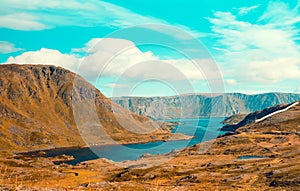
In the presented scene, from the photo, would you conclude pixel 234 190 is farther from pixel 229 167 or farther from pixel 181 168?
pixel 181 168

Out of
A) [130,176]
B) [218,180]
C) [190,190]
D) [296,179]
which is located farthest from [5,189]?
[130,176]

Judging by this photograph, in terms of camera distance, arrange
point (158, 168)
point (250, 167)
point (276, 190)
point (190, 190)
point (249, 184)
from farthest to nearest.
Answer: point (158, 168) → point (250, 167) → point (249, 184) → point (190, 190) → point (276, 190)

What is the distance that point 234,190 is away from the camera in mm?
95312

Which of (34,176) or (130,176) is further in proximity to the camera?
(34,176)

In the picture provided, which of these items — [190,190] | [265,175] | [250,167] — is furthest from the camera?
[250,167]

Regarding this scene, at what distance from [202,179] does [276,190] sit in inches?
1737

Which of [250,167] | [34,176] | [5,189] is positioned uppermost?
[5,189]

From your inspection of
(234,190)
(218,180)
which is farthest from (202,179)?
(234,190)

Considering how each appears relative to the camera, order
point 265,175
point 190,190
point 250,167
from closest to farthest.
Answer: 1. point 190,190
2. point 265,175
3. point 250,167

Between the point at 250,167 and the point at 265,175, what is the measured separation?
28.7 m

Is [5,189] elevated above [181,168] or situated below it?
above

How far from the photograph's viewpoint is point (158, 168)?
6860 inches

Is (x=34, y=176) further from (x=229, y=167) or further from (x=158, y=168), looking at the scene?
(x=229, y=167)

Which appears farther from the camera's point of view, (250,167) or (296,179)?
(250,167)
